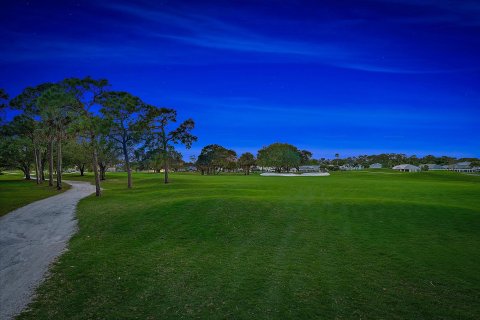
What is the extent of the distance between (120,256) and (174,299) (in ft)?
18.0

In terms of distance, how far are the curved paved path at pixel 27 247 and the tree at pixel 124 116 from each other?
17657 millimetres

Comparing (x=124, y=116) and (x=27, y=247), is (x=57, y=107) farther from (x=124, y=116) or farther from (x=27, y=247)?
(x=27, y=247)

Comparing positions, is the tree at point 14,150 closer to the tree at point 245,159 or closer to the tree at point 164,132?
the tree at point 164,132

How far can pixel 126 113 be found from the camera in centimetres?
4903

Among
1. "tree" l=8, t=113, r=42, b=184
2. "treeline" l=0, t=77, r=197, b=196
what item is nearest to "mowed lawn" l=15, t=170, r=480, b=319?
"treeline" l=0, t=77, r=197, b=196

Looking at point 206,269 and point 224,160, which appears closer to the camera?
point 206,269

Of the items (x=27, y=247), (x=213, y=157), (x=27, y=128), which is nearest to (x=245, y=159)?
(x=213, y=157)

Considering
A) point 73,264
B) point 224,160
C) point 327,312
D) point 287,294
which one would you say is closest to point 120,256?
point 73,264

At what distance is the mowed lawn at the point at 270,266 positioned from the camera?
9.17 metres

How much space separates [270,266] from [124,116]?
42603mm

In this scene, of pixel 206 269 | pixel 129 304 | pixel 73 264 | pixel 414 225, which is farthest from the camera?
pixel 414 225

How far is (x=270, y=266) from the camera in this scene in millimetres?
12523

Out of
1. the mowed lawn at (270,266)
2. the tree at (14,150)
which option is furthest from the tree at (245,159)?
the mowed lawn at (270,266)

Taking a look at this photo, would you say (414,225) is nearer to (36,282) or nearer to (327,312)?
(327,312)
